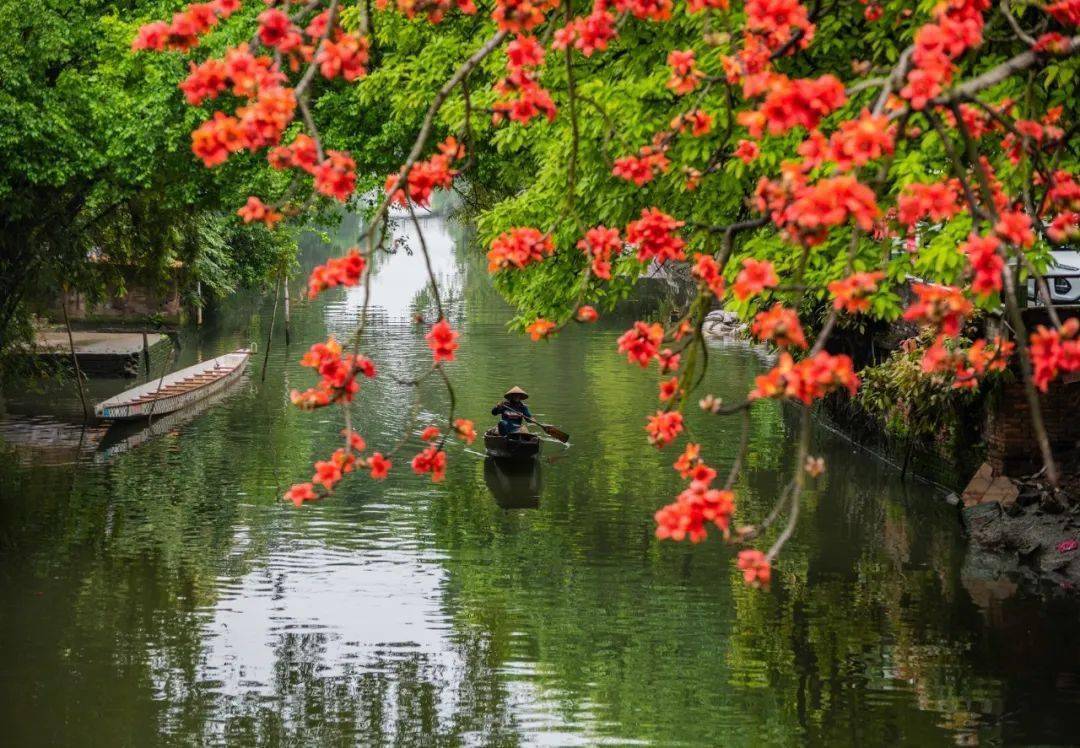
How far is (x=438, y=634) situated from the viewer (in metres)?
17.0

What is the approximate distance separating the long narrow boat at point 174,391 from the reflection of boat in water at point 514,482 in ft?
29.2

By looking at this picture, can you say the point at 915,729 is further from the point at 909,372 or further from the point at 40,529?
the point at 40,529

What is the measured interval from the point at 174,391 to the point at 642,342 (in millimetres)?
29322

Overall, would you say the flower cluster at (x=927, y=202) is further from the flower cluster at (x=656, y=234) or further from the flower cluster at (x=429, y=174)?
the flower cluster at (x=429, y=174)

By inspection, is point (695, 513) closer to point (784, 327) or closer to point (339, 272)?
point (784, 327)

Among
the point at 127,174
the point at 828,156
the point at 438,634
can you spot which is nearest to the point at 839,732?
the point at 438,634

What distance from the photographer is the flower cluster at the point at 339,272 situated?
593 cm

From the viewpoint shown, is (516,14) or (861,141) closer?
(861,141)

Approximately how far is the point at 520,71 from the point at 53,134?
2190 centimetres

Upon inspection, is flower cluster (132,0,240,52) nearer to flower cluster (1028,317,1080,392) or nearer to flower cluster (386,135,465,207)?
flower cluster (386,135,465,207)

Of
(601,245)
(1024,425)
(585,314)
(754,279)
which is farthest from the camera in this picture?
(1024,425)

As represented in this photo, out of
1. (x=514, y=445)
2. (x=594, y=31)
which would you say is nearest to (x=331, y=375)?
(x=594, y=31)

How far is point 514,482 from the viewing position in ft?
88.0

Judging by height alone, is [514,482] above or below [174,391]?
below
